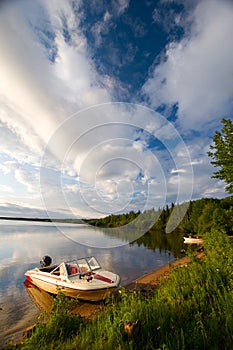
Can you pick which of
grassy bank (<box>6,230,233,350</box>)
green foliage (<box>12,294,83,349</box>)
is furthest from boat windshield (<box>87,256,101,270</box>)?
green foliage (<box>12,294,83,349</box>)

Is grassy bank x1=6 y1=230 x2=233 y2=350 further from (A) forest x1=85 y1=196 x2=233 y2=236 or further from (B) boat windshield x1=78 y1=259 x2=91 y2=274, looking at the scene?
(A) forest x1=85 y1=196 x2=233 y2=236

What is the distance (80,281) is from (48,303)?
271cm

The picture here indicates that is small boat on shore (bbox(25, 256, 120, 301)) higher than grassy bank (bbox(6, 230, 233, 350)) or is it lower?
lower

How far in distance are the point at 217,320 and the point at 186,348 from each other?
96 centimetres

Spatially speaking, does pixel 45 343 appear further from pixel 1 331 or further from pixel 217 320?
pixel 1 331

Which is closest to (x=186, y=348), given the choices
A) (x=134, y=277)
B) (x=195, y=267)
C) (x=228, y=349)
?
(x=228, y=349)

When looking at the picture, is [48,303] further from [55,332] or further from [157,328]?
[157,328]

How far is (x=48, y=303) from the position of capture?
35.2 ft

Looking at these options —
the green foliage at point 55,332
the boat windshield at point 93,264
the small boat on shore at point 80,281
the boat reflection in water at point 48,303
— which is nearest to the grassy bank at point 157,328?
the green foliage at point 55,332

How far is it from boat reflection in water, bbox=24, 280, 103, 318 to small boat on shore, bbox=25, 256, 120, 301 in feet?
1.09

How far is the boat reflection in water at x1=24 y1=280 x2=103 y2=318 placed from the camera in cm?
882

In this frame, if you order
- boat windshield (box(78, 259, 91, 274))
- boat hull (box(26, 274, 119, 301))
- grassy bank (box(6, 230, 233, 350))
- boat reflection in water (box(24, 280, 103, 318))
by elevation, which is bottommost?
boat reflection in water (box(24, 280, 103, 318))

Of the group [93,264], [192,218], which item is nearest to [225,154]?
[93,264]

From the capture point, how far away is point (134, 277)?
15188mm
